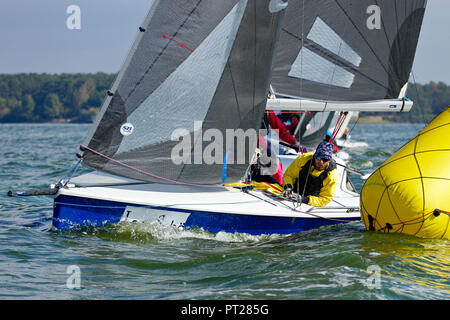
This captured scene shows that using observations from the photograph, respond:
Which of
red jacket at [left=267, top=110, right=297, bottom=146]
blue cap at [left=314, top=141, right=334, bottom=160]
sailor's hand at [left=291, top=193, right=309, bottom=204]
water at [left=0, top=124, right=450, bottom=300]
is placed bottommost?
water at [left=0, top=124, right=450, bottom=300]

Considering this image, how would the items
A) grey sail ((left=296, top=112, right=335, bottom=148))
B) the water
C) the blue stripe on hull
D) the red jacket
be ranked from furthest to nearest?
grey sail ((left=296, top=112, right=335, bottom=148)) → the red jacket → the blue stripe on hull → the water

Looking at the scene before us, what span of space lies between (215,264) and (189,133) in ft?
5.54

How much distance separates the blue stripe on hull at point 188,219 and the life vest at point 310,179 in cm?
46

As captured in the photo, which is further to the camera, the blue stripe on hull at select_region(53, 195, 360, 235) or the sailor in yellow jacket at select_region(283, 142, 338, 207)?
the sailor in yellow jacket at select_region(283, 142, 338, 207)

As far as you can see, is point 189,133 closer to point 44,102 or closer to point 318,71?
point 318,71

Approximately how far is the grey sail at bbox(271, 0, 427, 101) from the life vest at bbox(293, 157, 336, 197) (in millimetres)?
1412

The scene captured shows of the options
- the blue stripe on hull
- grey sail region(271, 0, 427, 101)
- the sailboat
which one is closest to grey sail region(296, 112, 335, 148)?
grey sail region(271, 0, 427, 101)

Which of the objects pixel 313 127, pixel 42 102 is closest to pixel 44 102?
pixel 42 102

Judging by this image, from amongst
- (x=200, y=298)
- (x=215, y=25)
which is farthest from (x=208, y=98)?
(x=200, y=298)

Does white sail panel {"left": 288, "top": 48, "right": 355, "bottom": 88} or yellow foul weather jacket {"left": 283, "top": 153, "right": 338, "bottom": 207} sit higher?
white sail panel {"left": 288, "top": 48, "right": 355, "bottom": 88}

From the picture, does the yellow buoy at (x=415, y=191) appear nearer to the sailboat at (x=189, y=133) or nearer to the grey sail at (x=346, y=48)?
the sailboat at (x=189, y=133)

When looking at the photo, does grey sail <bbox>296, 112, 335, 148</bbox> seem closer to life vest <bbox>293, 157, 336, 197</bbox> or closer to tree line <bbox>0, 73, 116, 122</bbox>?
life vest <bbox>293, 157, 336, 197</bbox>

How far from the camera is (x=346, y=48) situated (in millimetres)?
7801

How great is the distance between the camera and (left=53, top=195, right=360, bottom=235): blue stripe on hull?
5.70 metres
